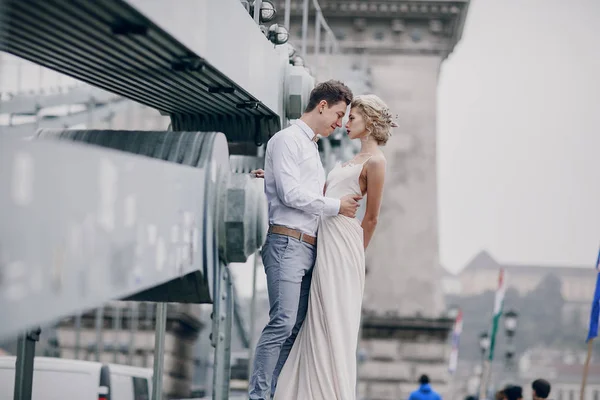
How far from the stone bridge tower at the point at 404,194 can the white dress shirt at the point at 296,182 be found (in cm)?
1708

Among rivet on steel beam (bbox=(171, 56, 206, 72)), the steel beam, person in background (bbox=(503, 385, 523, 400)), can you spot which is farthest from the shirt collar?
person in background (bbox=(503, 385, 523, 400))

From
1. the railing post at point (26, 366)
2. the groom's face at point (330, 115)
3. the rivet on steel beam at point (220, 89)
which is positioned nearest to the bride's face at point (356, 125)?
the groom's face at point (330, 115)

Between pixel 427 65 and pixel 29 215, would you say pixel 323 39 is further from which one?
pixel 29 215

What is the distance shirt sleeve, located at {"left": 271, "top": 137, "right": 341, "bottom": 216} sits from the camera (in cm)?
576

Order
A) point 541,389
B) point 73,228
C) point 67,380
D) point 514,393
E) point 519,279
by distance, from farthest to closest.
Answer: point 519,279
point 514,393
point 541,389
point 67,380
point 73,228

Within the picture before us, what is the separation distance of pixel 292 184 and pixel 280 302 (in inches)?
21.6

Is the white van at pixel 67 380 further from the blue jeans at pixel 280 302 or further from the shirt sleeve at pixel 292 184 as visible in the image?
the shirt sleeve at pixel 292 184

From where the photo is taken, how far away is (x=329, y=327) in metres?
5.87

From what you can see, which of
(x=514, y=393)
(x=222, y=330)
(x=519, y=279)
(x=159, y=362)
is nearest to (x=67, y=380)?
(x=159, y=362)

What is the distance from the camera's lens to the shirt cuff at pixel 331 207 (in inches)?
229

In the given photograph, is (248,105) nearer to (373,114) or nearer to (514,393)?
(373,114)

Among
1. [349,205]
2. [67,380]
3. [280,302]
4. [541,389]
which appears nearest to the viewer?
[280,302]

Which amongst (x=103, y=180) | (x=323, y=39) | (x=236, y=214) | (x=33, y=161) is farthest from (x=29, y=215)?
(x=323, y=39)

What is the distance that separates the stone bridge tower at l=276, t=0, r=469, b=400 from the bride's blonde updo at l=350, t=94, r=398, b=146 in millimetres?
16843
